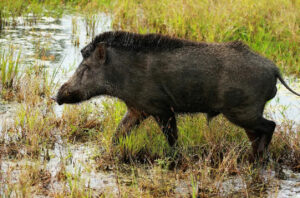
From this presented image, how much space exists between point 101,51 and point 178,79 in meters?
0.89

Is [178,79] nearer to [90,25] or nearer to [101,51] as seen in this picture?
[101,51]

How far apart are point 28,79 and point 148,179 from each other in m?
2.92

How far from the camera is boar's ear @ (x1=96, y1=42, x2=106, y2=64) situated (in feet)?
17.2

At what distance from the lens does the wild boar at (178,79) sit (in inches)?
199

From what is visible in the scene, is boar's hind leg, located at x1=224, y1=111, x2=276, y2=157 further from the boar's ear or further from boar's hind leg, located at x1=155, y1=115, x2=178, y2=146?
the boar's ear

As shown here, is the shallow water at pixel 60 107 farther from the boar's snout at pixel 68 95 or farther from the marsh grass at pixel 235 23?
the marsh grass at pixel 235 23

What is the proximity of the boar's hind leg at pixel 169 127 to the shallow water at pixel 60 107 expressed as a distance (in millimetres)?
704

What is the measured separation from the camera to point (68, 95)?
17.9 ft

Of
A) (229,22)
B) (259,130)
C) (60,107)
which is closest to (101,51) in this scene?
(60,107)

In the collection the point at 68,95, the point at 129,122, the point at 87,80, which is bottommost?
the point at 129,122

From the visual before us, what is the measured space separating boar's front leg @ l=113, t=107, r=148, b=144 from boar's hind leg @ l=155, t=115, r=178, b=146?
31 centimetres

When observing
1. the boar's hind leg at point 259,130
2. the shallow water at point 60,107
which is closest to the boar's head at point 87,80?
the shallow water at point 60,107

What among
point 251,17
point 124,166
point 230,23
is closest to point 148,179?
point 124,166

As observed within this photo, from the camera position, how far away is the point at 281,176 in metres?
4.98
